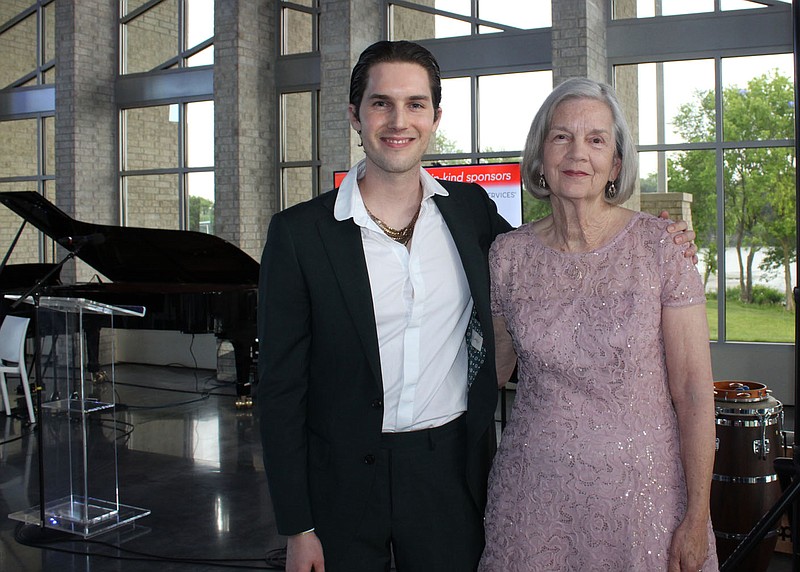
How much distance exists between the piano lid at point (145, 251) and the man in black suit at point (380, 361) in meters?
5.67

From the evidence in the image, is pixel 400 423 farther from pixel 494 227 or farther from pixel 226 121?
pixel 226 121

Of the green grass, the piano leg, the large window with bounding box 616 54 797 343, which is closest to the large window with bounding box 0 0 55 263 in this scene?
the piano leg

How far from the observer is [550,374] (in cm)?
183

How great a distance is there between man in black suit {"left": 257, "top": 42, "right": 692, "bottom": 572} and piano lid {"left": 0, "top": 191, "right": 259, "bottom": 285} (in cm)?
567

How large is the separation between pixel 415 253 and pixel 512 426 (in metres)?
0.47

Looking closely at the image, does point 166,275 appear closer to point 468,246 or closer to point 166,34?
point 166,34

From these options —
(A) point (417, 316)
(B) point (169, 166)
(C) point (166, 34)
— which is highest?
(C) point (166, 34)

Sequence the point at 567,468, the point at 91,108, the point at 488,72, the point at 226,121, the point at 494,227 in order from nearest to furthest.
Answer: the point at 567,468 < the point at 494,227 < the point at 488,72 < the point at 226,121 < the point at 91,108

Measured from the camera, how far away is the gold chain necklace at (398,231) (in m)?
1.91

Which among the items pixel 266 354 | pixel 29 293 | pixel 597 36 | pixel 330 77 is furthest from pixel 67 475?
pixel 597 36

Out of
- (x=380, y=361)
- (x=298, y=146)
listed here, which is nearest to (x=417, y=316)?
(x=380, y=361)

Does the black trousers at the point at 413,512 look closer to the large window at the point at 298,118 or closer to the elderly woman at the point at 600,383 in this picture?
the elderly woman at the point at 600,383

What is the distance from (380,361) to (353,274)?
0.68 feet

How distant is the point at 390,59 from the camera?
6.20ft
